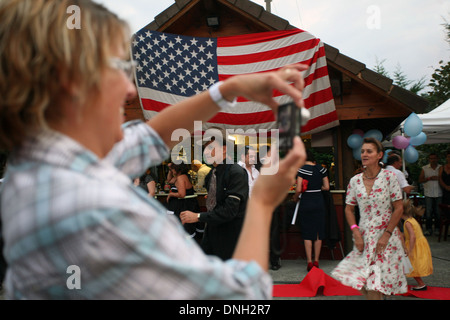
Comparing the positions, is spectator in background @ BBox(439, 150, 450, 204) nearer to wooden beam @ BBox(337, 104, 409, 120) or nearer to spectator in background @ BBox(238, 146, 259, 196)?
wooden beam @ BBox(337, 104, 409, 120)

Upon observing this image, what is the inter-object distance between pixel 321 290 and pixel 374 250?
112 cm

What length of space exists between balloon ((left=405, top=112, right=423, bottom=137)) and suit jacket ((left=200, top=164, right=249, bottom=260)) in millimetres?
5253

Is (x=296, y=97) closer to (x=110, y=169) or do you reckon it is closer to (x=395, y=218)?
(x=110, y=169)

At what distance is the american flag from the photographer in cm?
697

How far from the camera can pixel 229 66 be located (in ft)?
24.3

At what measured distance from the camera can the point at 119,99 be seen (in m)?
0.85

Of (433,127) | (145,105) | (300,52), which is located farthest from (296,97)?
(433,127)

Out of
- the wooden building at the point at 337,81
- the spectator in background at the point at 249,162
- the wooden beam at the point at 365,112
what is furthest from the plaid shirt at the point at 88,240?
the wooden beam at the point at 365,112

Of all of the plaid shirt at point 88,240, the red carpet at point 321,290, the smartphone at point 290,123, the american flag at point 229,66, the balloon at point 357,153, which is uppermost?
the american flag at point 229,66

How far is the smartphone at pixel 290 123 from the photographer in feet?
3.08

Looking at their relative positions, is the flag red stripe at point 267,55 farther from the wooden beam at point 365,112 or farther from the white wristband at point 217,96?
the white wristband at point 217,96

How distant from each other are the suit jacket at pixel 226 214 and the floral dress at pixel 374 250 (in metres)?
1.43
